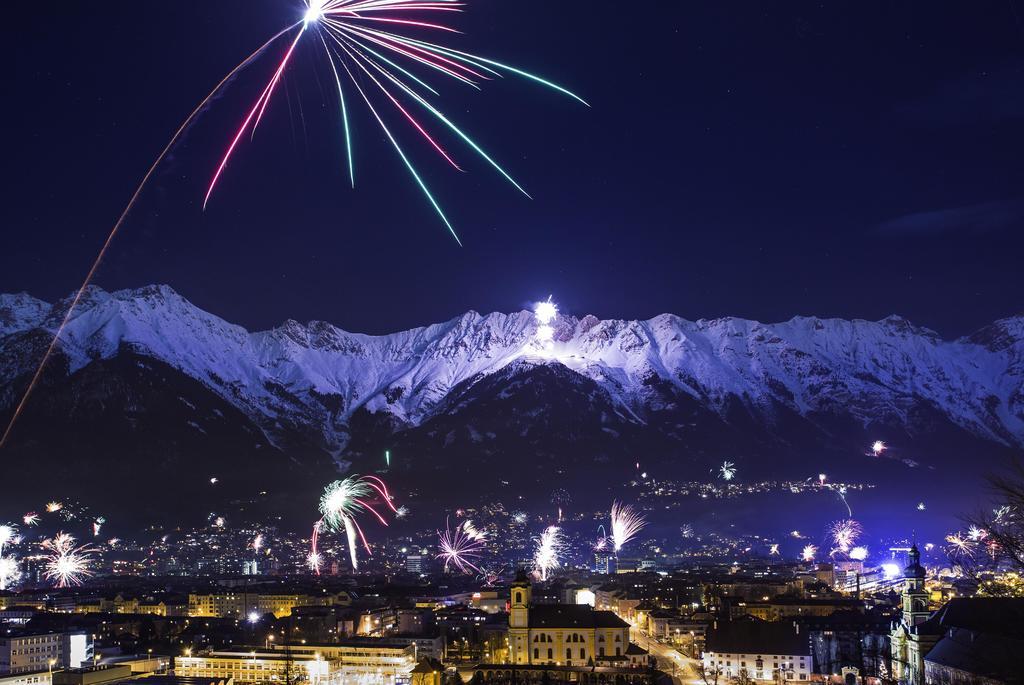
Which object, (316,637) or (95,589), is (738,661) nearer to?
(316,637)

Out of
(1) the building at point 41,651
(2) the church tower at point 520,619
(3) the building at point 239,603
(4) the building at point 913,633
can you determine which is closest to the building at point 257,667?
(1) the building at point 41,651

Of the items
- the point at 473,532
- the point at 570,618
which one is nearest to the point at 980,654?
the point at 570,618

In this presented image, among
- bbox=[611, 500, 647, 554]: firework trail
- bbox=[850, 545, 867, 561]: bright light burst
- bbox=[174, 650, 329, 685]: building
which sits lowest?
bbox=[174, 650, 329, 685]: building

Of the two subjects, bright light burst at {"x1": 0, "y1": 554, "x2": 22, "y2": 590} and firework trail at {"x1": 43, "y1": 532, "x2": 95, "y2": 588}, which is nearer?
firework trail at {"x1": 43, "y1": 532, "x2": 95, "y2": 588}

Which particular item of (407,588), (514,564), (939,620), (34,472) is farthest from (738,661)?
(34,472)

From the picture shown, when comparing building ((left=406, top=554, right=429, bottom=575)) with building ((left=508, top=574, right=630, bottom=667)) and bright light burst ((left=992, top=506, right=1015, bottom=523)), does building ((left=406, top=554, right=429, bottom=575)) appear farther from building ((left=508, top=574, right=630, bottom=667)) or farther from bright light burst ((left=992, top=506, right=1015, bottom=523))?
bright light burst ((left=992, top=506, right=1015, bottom=523))

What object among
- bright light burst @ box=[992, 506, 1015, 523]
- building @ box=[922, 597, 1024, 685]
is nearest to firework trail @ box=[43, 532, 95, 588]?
building @ box=[922, 597, 1024, 685]
